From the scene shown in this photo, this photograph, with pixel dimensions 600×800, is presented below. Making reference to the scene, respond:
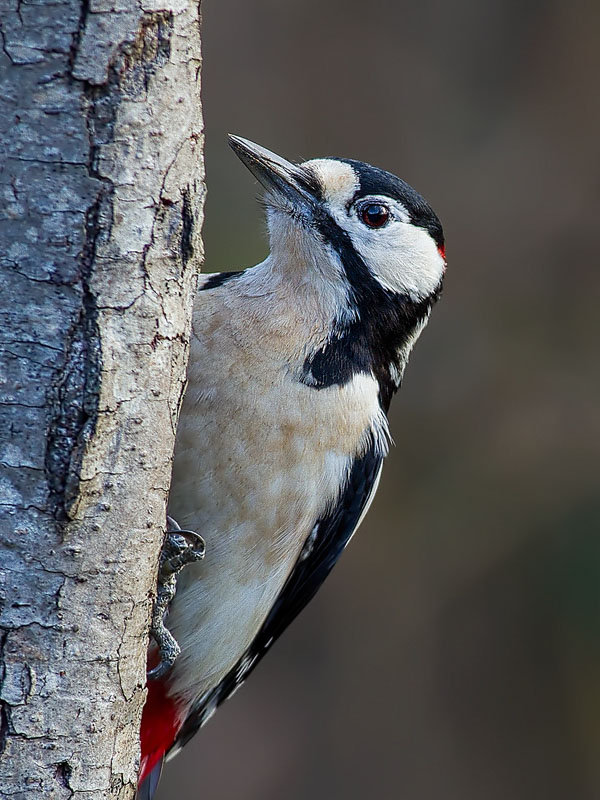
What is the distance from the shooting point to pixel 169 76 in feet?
5.48

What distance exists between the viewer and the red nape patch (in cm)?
285

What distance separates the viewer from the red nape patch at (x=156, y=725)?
2.85 m

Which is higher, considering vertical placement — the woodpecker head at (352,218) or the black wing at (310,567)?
the woodpecker head at (352,218)

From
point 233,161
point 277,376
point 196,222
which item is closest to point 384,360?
point 277,376

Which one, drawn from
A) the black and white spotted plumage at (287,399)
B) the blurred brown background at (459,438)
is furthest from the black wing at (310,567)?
the blurred brown background at (459,438)

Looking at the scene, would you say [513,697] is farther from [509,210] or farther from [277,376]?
[277,376]

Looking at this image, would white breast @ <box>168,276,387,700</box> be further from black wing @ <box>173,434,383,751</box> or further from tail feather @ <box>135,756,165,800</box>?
tail feather @ <box>135,756,165,800</box>

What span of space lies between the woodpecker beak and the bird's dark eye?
0.44 ft

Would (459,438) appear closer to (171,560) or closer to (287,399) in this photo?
(287,399)

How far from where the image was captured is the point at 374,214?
2.85 metres

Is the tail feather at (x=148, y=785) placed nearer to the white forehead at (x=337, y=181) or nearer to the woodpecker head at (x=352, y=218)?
the woodpecker head at (x=352, y=218)

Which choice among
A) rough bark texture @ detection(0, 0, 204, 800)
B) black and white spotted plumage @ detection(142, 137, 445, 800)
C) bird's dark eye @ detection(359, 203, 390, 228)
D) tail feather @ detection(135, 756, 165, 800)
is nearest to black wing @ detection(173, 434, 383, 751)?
black and white spotted plumage @ detection(142, 137, 445, 800)

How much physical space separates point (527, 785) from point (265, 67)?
4229 millimetres

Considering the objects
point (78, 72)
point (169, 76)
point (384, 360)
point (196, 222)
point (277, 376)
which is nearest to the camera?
point (78, 72)
